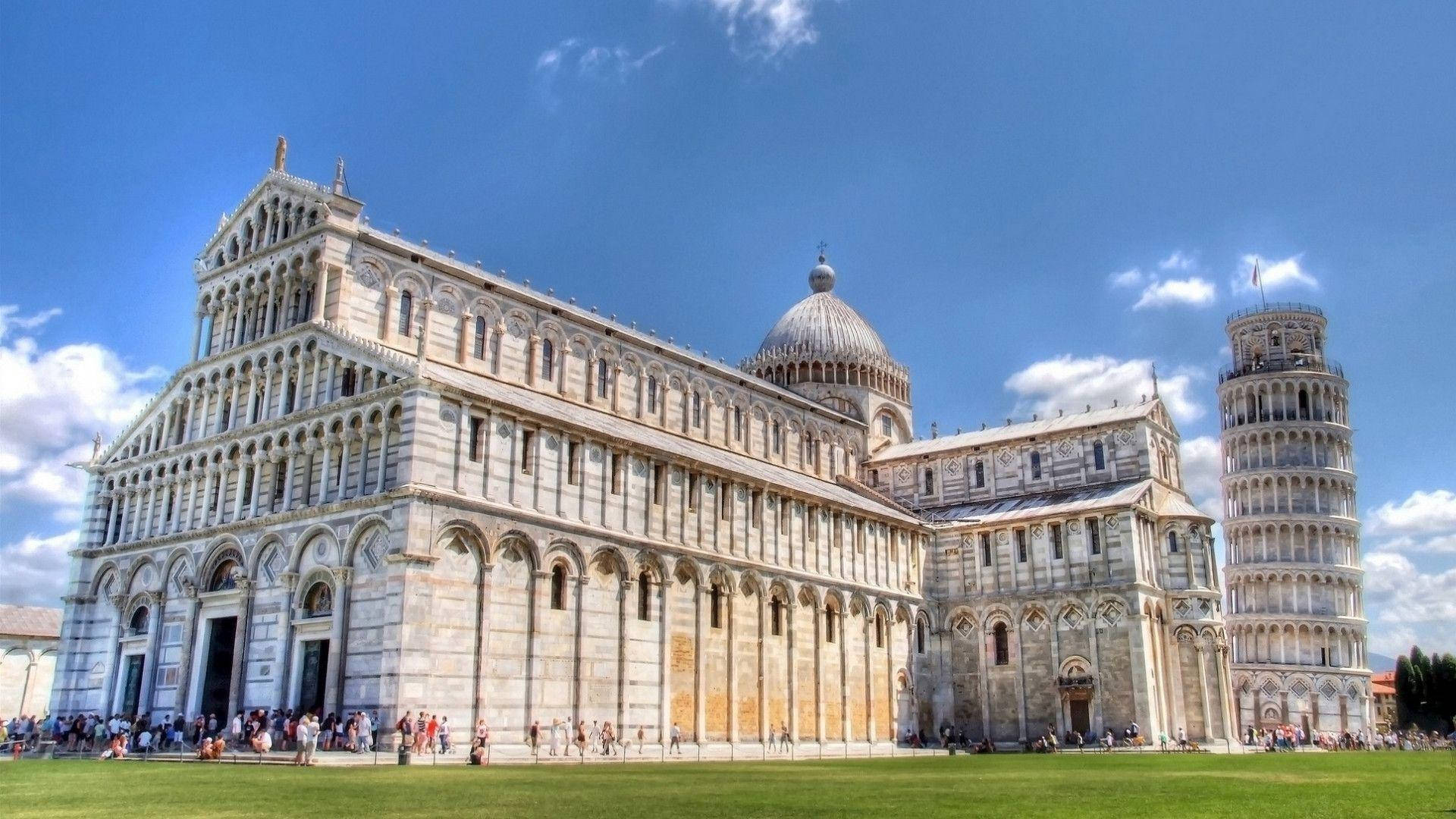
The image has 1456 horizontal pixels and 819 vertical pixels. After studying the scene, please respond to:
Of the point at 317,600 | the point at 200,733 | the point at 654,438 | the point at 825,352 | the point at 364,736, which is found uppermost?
the point at 825,352

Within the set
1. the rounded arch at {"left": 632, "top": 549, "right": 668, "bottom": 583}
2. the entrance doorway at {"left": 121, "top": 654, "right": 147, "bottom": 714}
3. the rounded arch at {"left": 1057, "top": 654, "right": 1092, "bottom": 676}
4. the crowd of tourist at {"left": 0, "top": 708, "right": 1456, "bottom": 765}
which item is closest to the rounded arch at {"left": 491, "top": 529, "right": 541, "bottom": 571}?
the rounded arch at {"left": 632, "top": 549, "right": 668, "bottom": 583}

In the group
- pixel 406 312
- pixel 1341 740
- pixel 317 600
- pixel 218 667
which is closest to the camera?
pixel 317 600

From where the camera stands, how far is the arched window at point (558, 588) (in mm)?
38281

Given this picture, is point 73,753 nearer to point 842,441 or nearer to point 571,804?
point 571,804

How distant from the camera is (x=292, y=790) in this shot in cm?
1880

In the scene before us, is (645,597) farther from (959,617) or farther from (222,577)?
(959,617)

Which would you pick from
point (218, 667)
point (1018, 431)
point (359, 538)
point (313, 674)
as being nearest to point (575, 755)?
point (313, 674)

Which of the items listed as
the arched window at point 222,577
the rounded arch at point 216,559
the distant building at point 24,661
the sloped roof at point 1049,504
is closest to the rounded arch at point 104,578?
the rounded arch at point 216,559

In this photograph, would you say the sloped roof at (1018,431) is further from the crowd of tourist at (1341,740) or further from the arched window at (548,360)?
the arched window at (548,360)

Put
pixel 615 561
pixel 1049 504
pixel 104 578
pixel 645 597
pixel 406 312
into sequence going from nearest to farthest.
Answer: pixel 615 561 < pixel 645 597 < pixel 406 312 < pixel 104 578 < pixel 1049 504

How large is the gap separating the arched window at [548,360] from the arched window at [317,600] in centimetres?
1483

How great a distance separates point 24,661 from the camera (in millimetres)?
61031

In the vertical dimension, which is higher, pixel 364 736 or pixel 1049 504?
pixel 1049 504

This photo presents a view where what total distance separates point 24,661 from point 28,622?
2.51 meters
